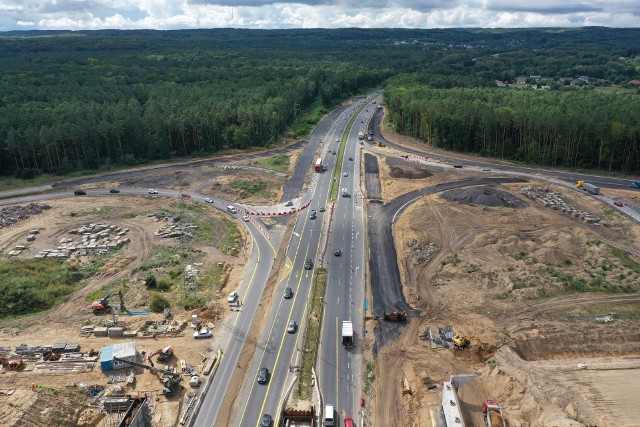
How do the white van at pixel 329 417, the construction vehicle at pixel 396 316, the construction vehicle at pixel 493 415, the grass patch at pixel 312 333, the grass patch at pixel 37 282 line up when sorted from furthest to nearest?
1. the grass patch at pixel 37 282
2. the construction vehicle at pixel 396 316
3. the grass patch at pixel 312 333
4. the white van at pixel 329 417
5. the construction vehicle at pixel 493 415

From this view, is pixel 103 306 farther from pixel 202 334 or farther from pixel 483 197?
pixel 483 197

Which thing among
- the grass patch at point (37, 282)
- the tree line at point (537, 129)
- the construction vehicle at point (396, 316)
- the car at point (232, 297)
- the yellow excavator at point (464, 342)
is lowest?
the yellow excavator at point (464, 342)

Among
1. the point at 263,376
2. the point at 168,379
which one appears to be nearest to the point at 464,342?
the point at 263,376

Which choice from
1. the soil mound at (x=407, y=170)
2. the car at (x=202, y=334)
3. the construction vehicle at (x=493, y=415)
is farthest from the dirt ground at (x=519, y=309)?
the car at (x=202, y=334)

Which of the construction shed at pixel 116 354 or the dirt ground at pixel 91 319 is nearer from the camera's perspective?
the dirt ground at pixel 91 319

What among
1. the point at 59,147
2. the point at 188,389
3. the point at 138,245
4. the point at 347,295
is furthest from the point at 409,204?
the point at 59,147

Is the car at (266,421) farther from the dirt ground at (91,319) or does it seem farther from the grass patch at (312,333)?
the dirt ground at (91,319)
